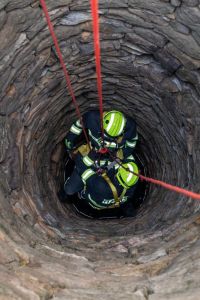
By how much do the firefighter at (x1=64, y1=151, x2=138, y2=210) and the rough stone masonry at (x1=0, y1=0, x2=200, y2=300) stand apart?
510mm

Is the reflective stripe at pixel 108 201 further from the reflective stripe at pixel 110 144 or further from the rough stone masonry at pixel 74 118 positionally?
the reflective stripe at pixel 110 144

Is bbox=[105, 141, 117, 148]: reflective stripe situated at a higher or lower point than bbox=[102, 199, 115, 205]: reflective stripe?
higher

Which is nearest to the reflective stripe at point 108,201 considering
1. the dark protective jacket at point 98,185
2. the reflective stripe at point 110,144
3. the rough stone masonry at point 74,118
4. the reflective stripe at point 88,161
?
the dark protective jacket at point 98,185

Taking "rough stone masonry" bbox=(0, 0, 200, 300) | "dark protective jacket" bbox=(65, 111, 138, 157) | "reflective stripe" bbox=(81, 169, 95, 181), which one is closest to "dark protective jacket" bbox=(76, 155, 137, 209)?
"reflective stripe" bbox=(81, 169, 95, 181)

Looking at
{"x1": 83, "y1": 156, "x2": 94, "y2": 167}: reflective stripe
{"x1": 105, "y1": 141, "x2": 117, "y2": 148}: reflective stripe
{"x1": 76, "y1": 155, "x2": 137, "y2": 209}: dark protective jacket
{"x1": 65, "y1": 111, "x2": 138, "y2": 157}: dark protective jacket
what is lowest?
{"x1": 76, "y1": 155, "x2": 137, "y2": 209}: dark protective jacket

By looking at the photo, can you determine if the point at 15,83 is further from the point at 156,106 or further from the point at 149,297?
the point at 149,297

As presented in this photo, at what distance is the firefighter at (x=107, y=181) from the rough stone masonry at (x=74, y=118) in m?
0.51

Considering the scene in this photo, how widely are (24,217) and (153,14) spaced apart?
313 cm

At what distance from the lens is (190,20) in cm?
457

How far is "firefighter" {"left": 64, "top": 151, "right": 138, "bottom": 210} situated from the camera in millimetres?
5223

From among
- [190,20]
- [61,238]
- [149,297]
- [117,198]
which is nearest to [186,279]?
[149,297]

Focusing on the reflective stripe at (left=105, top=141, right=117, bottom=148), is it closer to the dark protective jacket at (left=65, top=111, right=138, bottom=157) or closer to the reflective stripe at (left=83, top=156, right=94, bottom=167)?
the dark protective jacket at (left=65, top=111, right=138, bottom=157)

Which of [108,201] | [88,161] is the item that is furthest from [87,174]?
[108,201]

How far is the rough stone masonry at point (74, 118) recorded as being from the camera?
3463mm
